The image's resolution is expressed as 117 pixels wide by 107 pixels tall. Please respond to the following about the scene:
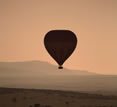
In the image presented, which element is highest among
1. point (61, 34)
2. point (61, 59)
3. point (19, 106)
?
point (61, 34)

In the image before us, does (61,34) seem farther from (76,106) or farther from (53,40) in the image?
(76,106)

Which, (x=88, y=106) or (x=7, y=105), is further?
(x=88, y=106)

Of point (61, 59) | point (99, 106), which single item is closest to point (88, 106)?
point (99, 106)

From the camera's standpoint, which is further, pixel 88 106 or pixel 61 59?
pixel 88 106

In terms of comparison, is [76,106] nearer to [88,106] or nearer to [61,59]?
[88,106]

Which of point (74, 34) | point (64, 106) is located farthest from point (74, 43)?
point (64, 106)

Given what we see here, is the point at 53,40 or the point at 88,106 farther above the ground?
the point at 53,40
